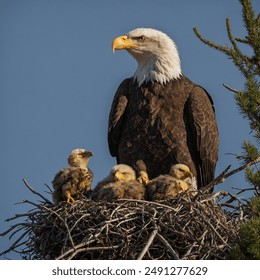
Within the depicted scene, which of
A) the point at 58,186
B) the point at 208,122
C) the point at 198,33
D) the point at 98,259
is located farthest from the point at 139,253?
the point at 208,122

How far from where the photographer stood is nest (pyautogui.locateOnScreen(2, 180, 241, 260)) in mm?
6879

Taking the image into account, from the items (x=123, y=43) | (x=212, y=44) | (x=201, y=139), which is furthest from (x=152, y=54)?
(x=212, y=44)

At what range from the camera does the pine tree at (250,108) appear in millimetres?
Result: 6008

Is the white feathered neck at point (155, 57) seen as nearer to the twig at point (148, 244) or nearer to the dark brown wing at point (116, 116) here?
the dark brown wing at point (116, 116)

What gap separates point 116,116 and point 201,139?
82cm

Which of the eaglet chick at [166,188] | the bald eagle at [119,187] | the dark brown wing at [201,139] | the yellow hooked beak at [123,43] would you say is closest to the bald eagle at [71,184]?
the bald eagle at [119,187]

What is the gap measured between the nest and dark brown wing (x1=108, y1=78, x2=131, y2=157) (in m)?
1.74

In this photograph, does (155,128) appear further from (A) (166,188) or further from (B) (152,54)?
(A) (166,188)

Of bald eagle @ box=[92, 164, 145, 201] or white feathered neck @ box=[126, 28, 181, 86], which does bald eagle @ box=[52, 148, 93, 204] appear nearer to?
bald eagle @ box=[92, 164, 145, 201]

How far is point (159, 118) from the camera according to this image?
343 inches

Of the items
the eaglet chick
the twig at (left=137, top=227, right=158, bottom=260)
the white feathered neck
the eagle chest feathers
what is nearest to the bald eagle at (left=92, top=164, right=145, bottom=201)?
the eaglet chick

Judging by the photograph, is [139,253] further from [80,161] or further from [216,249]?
[80,161]

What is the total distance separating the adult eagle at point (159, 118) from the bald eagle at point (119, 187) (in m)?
0.84

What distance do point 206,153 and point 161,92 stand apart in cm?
70
